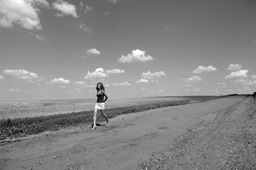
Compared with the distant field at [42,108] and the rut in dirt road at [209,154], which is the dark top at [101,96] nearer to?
the rut in dirt road at [209,154]

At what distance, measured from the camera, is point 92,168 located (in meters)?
4.73

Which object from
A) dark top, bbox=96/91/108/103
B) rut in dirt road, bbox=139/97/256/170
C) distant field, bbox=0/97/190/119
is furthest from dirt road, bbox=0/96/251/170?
distant field, bbox=0/97/190/119

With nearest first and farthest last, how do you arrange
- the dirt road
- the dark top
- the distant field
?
the dirt road → the dark top → the distant field

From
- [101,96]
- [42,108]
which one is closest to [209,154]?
[101,96]

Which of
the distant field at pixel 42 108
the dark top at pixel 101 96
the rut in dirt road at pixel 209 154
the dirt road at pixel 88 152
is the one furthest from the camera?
the distant field at pixel 42 108

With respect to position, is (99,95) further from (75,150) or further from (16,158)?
(16,158)

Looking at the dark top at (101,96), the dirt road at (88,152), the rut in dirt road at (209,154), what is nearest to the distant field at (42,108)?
the dark top at (101,96)

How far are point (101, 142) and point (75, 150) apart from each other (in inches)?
48.2

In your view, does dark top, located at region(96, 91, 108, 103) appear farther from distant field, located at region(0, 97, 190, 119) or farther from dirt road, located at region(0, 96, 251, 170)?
distant field, located at region(0, 97, 190, 119)

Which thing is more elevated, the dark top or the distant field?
the dark top

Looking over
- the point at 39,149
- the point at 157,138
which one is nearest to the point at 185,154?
the point at 157,138

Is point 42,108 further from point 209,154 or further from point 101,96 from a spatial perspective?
point 209,154

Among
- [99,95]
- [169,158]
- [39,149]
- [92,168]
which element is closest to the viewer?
[92,168]

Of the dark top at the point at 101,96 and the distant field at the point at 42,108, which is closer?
the dark top at the point at 101,96
